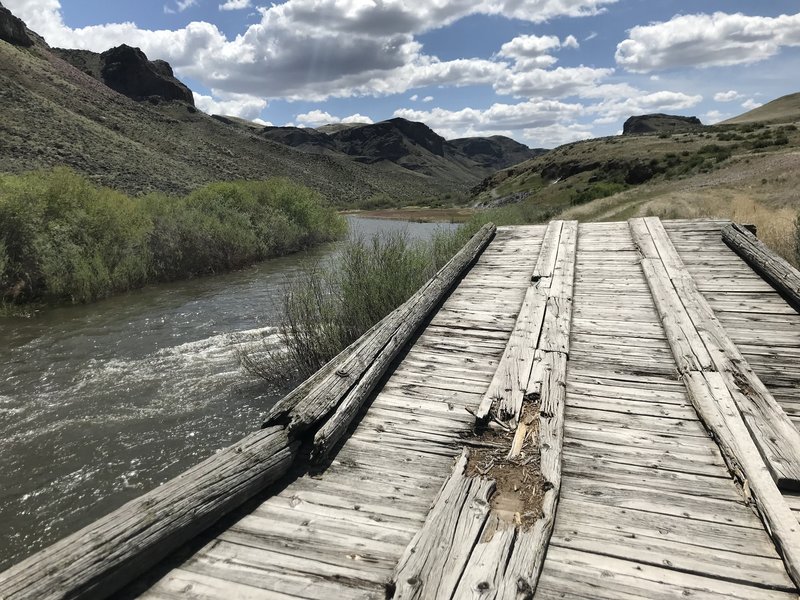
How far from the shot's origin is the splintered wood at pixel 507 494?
7.46 ft

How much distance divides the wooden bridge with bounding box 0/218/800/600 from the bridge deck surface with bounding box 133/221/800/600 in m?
0.01

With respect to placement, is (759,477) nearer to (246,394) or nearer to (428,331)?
(428,331)

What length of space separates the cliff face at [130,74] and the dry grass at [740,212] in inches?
4546

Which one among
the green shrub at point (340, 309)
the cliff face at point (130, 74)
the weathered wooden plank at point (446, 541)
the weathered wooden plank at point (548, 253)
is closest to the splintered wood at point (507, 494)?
the weathered wooden plank at point (446, 541)

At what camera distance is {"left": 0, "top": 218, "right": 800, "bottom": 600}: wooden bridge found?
2281 mm

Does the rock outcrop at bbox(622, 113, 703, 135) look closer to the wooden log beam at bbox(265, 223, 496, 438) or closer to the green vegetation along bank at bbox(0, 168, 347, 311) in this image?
the green vegetation along bank at bbox(0, 168, 347, 311)

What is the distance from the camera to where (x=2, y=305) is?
45.5 ft

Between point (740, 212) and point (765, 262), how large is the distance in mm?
10105

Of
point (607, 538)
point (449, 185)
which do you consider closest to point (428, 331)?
point (607, 538)

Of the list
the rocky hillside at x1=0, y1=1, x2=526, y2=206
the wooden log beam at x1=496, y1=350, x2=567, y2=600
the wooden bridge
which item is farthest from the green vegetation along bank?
the wooden log beam at x1=496, y1=350, x2=567, y2=600

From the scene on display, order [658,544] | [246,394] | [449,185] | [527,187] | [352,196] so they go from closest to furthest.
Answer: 1. [658,544]
2. [246,394]
3. [527,187]
4. [352,196]
5. [449,185]

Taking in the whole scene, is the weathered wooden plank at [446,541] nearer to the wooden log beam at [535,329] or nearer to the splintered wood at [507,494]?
the splintered wood at [507,494]

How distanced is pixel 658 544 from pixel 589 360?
2286 mm

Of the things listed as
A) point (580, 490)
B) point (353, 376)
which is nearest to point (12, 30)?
point (353, 376)
